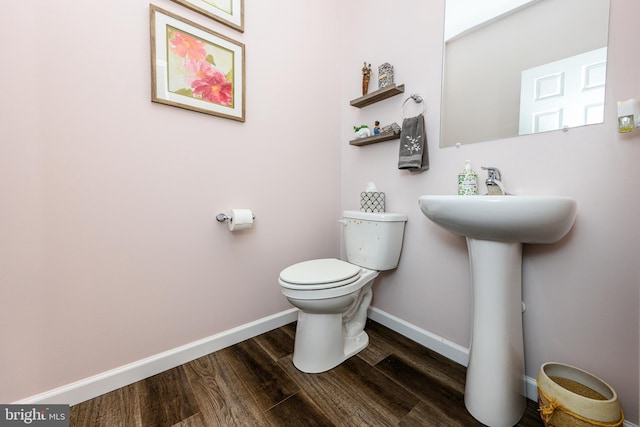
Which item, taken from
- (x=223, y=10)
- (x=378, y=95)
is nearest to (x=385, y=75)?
(x=378, y=95)

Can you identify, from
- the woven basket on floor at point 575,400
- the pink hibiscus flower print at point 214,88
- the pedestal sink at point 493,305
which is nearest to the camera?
the woven basket on floor at point 575,400

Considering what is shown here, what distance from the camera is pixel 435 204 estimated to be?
94cm

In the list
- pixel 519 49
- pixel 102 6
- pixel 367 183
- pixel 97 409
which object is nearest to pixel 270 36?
pixel 102 6

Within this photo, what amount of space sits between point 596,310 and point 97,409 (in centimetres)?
190

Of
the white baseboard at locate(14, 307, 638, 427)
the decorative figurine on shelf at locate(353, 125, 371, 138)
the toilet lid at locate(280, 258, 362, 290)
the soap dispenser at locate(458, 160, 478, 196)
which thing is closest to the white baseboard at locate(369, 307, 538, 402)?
the white baseboard at locate(14, 307, 638, 427)

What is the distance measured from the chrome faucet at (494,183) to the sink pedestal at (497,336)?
231 millimetres

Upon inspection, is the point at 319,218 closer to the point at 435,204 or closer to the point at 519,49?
the point at 435,204

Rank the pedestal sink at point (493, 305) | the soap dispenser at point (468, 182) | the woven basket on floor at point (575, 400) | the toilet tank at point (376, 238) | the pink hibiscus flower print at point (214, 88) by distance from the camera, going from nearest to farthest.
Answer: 1. the woven basket on floor at point (575, 400)
2. the pedestal sink at point (493, 305)
3. the soap dispenser at point (468, 182)
4. the pink hibiscus flower print at point (214, 88)
5. the toilet tank at point (376, 238)

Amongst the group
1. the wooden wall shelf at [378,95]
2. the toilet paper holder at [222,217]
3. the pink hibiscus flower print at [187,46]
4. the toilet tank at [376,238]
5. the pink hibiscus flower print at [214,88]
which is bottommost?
the toilet tank at [376,238]

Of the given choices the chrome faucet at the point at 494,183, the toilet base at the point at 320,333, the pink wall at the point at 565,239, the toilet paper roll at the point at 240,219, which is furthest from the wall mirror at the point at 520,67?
the toilet paper roll at the point at 240,219

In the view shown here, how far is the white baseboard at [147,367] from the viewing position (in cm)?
99

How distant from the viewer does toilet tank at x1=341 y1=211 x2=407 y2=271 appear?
137cm

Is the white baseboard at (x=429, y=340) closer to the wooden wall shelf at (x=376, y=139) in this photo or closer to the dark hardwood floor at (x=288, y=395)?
the dark hardwood floor at (x=288, y=395)

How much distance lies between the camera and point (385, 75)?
4.82ft
